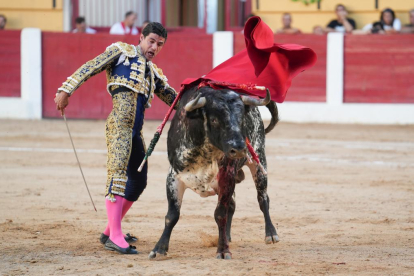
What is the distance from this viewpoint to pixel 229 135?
3.36 meters

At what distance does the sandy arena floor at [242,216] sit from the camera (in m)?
3.50

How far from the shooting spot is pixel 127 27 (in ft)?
37.3

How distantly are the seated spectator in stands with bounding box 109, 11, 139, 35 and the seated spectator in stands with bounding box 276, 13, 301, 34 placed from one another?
2104 millimetres

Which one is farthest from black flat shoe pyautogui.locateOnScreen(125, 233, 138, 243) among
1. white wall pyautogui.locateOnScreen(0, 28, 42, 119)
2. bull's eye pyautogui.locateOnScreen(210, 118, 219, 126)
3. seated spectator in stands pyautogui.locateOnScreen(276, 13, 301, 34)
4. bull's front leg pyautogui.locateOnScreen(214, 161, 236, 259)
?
white wall pyautogui.locateOnScreen(0, 28, 42, 119)

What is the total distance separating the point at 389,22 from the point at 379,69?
2.42 feet

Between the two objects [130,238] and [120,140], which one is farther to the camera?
[130,238]

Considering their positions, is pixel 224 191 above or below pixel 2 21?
below

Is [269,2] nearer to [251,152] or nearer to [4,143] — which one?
[4,143]

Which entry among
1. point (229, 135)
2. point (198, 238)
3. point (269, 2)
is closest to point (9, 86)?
point (269, 2)

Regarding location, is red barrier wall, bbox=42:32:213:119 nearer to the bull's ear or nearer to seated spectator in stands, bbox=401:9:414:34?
seated spectator in stands, bbox=401:9:414:34

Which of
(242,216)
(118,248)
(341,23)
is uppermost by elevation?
(341,23)

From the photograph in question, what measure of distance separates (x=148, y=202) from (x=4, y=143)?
3.65m

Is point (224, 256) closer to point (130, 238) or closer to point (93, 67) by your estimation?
point (130, 238)

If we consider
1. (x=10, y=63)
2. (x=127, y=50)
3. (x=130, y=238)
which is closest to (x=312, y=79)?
(x=10, y=63)
